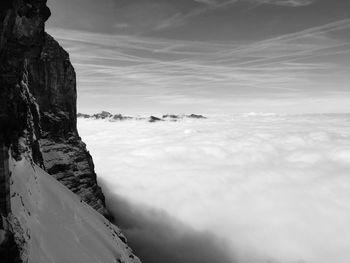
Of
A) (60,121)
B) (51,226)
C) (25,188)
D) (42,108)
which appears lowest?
(51,226)

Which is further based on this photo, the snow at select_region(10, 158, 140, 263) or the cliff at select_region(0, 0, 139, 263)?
the snow at select_region(10, 158, 140, 263)

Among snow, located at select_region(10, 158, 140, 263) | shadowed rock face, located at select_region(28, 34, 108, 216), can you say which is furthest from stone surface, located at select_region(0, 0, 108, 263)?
snow, located at select_region(10, 158, 140, 263)

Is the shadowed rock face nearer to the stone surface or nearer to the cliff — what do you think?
the stone surface

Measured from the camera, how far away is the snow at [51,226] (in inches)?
656

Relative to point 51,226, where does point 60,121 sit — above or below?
above

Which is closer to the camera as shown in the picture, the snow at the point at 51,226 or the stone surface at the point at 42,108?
the stone surface at the point at 42,108

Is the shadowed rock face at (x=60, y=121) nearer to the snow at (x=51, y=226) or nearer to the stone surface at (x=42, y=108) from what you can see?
Result: the stone surface at (x=42, y=108)

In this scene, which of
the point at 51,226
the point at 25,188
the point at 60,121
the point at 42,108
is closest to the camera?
the point at 25,188

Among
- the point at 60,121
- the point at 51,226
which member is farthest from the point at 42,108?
the point at 51,226

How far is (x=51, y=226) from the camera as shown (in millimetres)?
20438

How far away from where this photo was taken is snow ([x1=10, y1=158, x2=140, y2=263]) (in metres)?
16.7

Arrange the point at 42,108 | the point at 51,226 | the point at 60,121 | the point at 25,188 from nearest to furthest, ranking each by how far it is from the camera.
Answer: the point at 25,188, the point at 51,226, the point at 42,108, the point at 60,121

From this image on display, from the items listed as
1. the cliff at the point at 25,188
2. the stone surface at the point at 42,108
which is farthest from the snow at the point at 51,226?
the stone surface at the point at 42,108

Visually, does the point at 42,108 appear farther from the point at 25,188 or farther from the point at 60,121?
the point at 25,188
